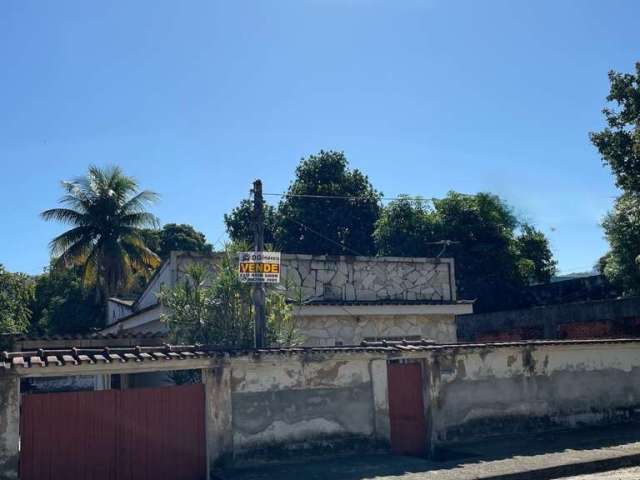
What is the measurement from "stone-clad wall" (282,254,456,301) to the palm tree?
47.8ft

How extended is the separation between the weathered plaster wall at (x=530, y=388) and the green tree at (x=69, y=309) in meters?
24.6

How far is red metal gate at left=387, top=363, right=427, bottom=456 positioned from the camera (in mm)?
12977

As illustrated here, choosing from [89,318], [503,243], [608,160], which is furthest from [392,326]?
[89,318]

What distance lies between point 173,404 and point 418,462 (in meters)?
4.43

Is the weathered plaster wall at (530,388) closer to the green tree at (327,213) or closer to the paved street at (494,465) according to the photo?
the paved street at (494,465)

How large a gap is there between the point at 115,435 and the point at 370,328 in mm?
8235

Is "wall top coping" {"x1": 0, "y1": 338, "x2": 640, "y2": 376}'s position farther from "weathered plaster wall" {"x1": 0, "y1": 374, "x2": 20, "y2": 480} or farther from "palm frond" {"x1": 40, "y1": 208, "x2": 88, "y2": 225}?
"palm frond" {"x1": 40, "y1": 208, "x2": 88, "y2": 225}

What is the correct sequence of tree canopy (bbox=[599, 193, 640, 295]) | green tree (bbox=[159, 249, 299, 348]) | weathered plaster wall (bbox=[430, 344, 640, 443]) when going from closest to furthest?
green tree (bbox=[159, 249, 299, 348]) < weathered plaster wall (bbox=[430, 344, 640, 443]) < tree canopy (bbox=[599, 193, 640, 295])

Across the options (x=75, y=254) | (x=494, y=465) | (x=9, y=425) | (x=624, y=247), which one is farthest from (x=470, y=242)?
(x=9, y=425)

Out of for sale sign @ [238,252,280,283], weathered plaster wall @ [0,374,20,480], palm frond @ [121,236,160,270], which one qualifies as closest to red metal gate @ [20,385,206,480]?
weathered plaster wall @ [0,374,20,480]

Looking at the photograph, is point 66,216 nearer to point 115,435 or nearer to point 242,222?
point 242,222

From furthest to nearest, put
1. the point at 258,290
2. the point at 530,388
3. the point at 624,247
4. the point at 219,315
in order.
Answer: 1. the point at 624,247
2. the point at 530,388
3. the point at 219,315
4. the point at 258,290

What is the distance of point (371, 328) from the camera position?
1736 centimetres

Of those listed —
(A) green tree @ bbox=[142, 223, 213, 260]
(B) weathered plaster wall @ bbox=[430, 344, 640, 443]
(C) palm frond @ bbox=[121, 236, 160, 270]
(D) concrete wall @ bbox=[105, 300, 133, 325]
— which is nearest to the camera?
(B) weathered plaster wall @ bbox=[430, 344, 640, 443]
